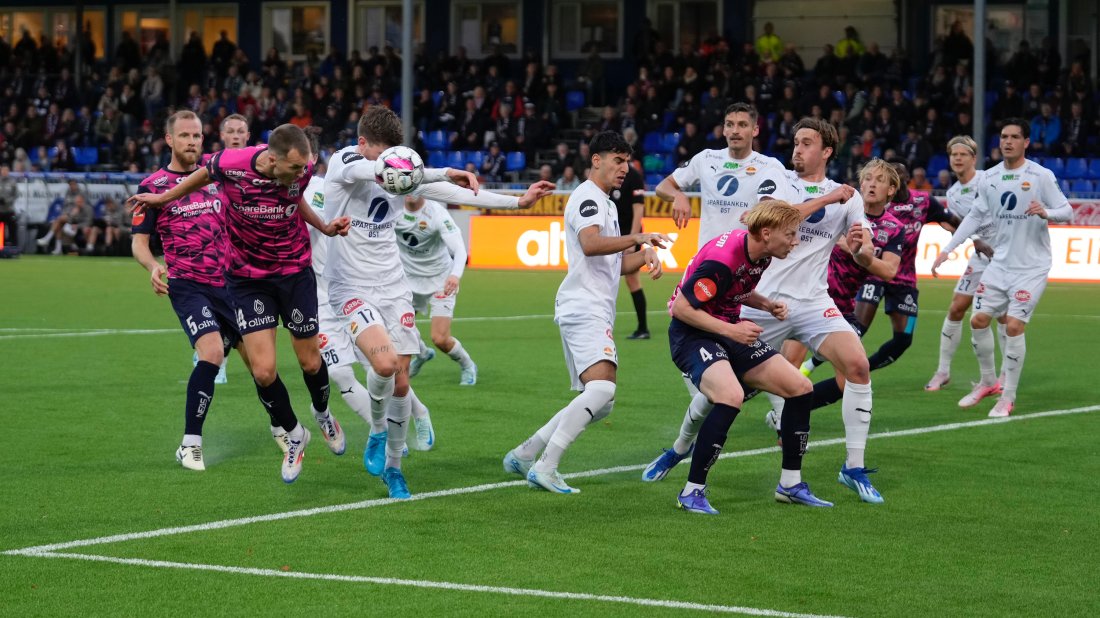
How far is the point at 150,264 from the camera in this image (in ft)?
30.0

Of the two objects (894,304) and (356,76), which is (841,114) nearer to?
(356,76)

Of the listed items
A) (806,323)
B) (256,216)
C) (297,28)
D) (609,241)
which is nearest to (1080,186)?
(806,323)

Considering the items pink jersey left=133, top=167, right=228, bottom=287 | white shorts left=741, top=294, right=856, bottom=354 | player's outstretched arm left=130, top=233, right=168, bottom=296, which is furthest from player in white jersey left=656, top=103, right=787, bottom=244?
player's outstretched arm left=130, top=233, right=168, bottom=296

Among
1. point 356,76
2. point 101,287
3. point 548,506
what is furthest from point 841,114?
point 548,506

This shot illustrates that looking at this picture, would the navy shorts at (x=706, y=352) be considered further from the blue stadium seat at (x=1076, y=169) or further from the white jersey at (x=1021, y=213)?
the blue stadium seat at (x=1076, y=169)

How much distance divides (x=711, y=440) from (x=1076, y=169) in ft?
77.0

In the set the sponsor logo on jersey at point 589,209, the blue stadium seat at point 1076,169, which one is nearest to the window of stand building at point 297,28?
the blue stadium seat at point 1076,169

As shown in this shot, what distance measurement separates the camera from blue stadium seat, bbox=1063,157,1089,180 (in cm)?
2905

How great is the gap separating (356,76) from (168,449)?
94.3 ft

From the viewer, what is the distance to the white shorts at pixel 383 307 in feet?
28.6

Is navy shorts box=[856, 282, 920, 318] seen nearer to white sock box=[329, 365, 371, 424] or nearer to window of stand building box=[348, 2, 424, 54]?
white sock box=[329, 365, 371, 424]

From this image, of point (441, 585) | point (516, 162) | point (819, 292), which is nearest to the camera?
point (441, 585)

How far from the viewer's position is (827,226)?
9.16 meters

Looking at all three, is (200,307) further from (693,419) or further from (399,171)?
(693,419)
